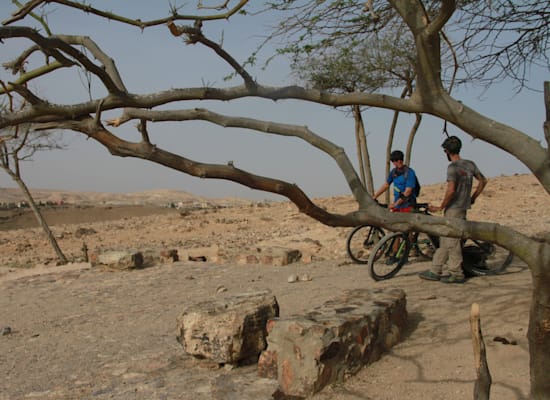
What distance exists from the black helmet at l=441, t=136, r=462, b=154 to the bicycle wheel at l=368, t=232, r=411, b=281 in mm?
1229

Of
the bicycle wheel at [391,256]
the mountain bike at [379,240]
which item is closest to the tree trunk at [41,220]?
the mountain bike at [379,240]

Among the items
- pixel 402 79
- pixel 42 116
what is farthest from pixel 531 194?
pixel 42 116

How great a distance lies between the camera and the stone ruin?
132 inches

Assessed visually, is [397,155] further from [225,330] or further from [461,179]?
[225,330]

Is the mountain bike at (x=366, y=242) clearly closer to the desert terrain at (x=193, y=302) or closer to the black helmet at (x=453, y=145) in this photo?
the desert terrain at (x=193, y=302)

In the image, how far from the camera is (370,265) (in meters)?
6.30

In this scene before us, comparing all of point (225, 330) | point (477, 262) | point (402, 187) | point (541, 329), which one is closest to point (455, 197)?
point (477, 262)

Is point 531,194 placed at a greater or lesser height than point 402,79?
lesser

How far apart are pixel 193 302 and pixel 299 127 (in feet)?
13.5

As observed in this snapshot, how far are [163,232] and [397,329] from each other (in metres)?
12.0

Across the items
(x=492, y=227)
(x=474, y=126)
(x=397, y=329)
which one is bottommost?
(x=397, y=329)

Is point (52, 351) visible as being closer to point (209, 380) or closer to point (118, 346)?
point (118, 346)

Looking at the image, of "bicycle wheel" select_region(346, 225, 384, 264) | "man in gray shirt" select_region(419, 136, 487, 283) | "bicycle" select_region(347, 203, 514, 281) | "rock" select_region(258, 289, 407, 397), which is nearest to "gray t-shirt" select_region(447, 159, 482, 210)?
"man in gray shirt" select_region(419, 136, 487, 283)

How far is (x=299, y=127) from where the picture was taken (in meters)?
2.96
